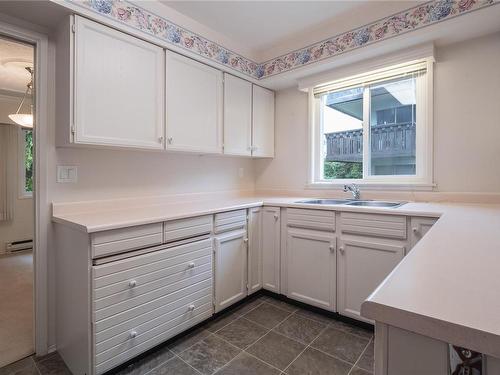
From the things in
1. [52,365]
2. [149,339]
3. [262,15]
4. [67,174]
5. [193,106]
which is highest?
[262,15]

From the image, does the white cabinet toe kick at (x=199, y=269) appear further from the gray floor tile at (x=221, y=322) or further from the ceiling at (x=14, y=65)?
the ceiling at (x=14, y=65)

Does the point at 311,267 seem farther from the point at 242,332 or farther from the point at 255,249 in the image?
the point at 242,332

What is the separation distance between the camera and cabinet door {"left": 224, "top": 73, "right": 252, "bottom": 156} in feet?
8.32

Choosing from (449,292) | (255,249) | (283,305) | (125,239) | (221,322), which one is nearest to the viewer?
(449,292)

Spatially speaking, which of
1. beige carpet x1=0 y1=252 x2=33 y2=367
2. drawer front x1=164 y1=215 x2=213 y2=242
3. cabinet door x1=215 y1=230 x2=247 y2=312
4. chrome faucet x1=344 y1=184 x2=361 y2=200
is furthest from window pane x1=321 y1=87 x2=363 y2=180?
A: beige carpet x1=0 y1=252 x2=33 y2=367

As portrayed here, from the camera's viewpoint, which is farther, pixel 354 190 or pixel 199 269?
pixel 354 190

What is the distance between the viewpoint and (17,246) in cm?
408

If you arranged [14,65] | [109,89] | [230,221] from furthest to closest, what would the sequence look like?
1. [14,65]
2. [230,221]
3. [109,89]

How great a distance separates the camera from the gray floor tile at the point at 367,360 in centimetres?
157

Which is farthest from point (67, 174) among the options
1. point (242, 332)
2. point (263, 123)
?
point (263, 123)

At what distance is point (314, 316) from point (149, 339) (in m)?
1.26

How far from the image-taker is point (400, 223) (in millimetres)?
1785

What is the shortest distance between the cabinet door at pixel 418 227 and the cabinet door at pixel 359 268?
0.32ft

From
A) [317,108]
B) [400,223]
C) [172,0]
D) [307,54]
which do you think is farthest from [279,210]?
[172,0]
